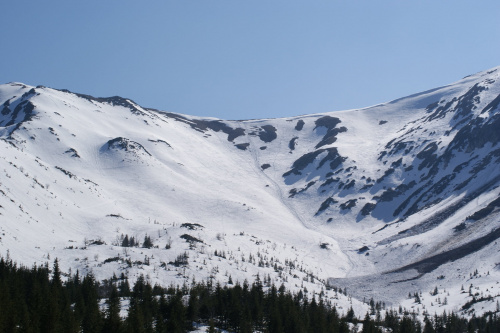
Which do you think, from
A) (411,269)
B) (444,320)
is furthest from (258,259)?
(444,320)

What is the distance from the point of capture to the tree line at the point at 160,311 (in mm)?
81188

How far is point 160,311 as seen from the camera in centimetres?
10462

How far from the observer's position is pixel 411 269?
7392 inches

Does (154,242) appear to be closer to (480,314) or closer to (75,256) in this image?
(75,256)

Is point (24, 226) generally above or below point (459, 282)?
above

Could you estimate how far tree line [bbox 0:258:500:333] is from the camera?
81.2m

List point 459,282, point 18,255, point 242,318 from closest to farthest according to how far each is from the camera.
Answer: point 242,318 → point 18,255 → point 459,282

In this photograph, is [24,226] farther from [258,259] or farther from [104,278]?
[258,259]

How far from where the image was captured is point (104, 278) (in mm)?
A: 142250

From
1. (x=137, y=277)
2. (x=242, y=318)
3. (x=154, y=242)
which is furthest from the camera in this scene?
(x=154, y=242)

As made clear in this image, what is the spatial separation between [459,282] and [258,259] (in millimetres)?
59352

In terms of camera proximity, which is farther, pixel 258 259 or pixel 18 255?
pixel 258 259

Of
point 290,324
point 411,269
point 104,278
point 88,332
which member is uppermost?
point 411,269

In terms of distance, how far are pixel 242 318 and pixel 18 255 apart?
7354 cm
